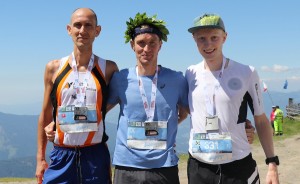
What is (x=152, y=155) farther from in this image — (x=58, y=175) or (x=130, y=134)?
(x=58, y=175)

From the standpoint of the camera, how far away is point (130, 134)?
4547 millimetres

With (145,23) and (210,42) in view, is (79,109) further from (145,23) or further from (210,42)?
(210,42)

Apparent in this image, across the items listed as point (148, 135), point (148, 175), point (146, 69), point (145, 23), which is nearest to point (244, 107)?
point (148, 135)

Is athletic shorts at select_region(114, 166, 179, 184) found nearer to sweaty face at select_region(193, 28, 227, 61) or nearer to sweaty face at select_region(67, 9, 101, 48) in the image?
sweaty face at select_region(193, 28, 227, 61)

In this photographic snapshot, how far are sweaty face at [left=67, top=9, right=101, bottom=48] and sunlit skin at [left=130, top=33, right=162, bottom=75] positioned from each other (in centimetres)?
66

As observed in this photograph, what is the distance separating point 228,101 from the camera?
14.1ft

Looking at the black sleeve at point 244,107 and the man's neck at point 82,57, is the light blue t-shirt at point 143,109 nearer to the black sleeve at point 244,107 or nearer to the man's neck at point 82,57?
the man's neck at point 82,57

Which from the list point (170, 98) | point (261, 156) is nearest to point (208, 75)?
point (170, 98)

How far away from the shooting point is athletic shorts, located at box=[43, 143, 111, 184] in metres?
4.78

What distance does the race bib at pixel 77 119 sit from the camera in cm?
463

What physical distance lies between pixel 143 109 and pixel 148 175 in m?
0.87

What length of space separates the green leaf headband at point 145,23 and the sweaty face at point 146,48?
9 cm

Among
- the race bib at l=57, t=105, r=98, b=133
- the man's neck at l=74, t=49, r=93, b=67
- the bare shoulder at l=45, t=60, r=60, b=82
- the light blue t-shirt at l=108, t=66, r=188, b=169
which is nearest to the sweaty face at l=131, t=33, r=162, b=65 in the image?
the light blue t-shirt at l=108, t=66, r=188, b=169

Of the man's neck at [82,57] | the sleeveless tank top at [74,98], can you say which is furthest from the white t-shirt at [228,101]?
the man's neck at [82,57]
